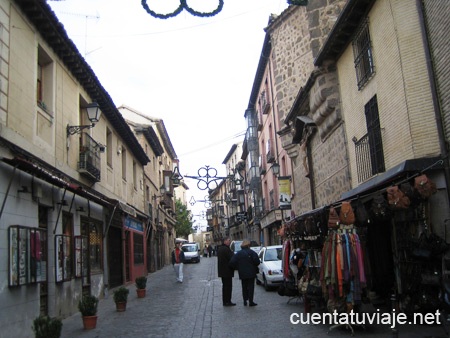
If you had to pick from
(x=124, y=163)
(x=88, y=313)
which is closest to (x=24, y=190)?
(x=88, y=313)

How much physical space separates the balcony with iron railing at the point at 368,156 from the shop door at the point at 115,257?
1000cm

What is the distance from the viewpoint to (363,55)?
10.9 m

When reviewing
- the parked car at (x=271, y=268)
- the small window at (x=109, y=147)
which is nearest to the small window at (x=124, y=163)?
the small window at (x=109, y=147)

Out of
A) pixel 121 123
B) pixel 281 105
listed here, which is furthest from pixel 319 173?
pixel 121 123

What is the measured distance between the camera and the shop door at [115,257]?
1773cm

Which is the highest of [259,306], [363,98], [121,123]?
[121,123]

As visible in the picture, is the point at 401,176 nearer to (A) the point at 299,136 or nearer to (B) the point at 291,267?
(B) the point at 291,267

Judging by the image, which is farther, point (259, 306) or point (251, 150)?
point (251, 150)

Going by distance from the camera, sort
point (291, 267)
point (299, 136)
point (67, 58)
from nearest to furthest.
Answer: point (291, 267) → point (67, 58) → point (299, 136)

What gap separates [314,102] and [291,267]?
5244 millimetres

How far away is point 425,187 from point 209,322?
4.96 m

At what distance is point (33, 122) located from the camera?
32.6 ft

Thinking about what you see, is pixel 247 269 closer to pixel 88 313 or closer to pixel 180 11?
pixel 88 313

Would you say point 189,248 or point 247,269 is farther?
point 189,248
